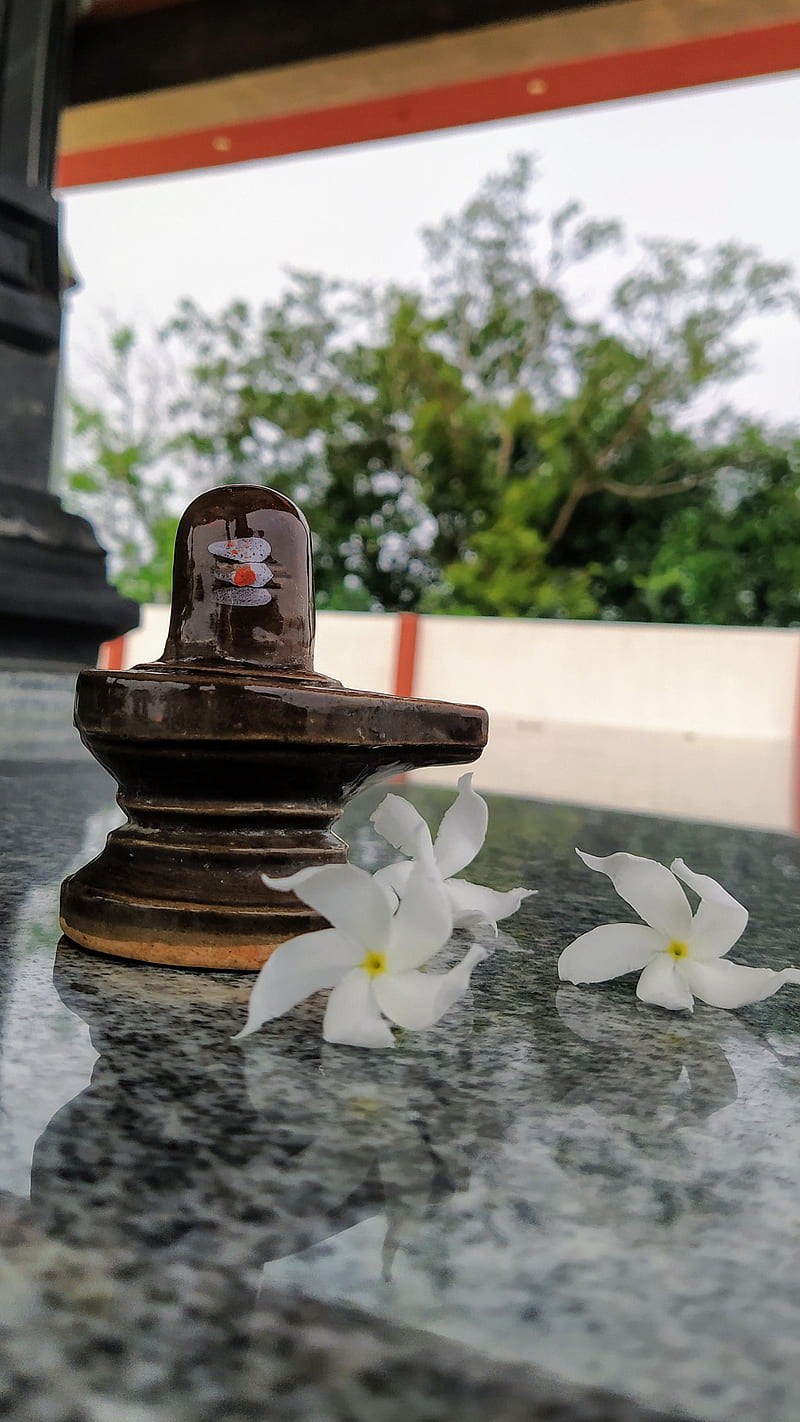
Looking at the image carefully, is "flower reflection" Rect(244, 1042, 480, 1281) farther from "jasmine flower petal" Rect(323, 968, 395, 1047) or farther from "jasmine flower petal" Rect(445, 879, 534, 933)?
"jasmine flower petal" Rect(445, 879, 534, 933)

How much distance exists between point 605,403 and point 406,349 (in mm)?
3317

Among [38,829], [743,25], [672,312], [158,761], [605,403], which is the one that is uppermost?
[672,312]

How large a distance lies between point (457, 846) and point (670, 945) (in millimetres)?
129

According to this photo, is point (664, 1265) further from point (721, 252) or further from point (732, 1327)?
point (721, 252)

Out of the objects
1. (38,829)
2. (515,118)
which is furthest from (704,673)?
(38,829)

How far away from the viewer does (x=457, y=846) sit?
666mm

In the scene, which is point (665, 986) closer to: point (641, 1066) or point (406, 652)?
point (641, 1066)

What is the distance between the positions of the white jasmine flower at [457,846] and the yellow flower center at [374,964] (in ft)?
0.41

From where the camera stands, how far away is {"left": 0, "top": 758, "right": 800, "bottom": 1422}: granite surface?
270 millimetres

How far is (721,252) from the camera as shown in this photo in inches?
703

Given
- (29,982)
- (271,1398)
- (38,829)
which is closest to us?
(271,1398)

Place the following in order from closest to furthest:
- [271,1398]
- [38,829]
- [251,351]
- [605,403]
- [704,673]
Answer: [271,1398] < [38,829] < [704,673] < [605,403] < [251,351]

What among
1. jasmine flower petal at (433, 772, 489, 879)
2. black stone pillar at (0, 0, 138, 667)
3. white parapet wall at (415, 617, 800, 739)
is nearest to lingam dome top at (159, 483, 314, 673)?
jasmine flower petal at (433, 772, 489, 879)

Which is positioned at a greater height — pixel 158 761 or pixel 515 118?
pixel 515 118
